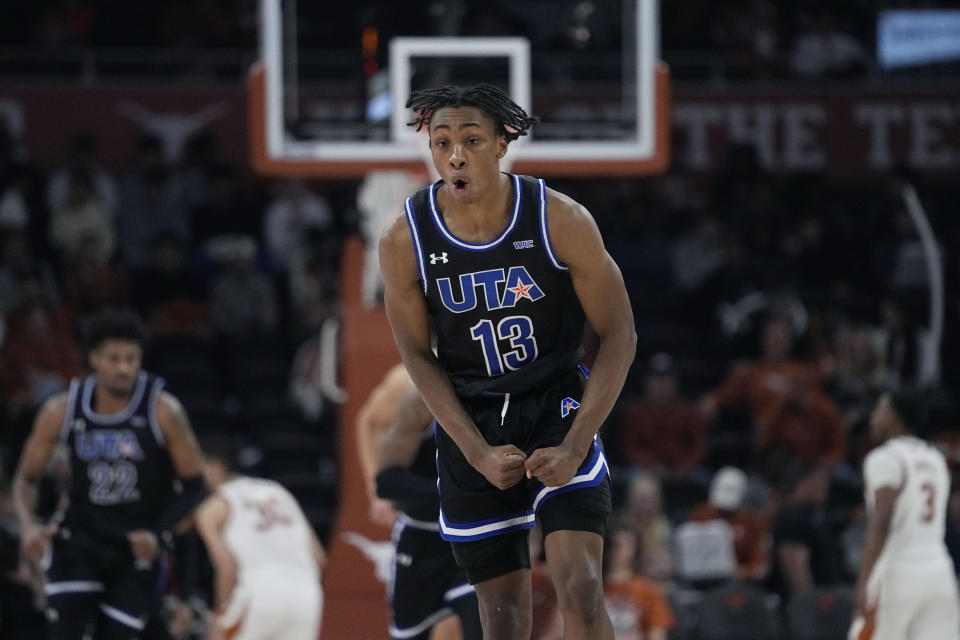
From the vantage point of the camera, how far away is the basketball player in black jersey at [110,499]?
6805 millimetres

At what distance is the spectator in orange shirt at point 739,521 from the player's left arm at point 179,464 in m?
4.81

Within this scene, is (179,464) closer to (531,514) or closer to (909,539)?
(531,514)

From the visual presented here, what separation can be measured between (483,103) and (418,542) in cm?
251

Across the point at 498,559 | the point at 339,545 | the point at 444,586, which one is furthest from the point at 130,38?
the point at 498,559

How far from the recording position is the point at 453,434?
435cm

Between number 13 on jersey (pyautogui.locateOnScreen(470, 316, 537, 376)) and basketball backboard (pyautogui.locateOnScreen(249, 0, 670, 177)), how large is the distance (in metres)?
4.93

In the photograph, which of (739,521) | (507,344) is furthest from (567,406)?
(739,521)

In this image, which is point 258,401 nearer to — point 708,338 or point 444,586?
point 708,338

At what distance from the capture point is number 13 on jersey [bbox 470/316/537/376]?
439 cm

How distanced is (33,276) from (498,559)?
344 inches

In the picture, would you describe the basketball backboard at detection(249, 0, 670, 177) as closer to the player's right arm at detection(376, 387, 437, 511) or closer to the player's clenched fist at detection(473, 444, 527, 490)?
the player's right arm at detection(376, 387, 437, 511)

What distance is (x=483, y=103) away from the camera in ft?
14.1

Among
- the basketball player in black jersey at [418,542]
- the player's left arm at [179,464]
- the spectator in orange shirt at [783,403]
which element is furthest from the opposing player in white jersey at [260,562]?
the spectator in orange shirt at [783,403]

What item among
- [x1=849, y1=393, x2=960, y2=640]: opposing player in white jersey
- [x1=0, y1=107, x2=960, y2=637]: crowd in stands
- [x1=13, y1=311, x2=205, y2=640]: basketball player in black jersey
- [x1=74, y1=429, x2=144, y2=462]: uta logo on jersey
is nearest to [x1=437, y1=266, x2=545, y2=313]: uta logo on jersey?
[x1=13, y1=311, x2=205, y2=640]: basketball player in black jersey
